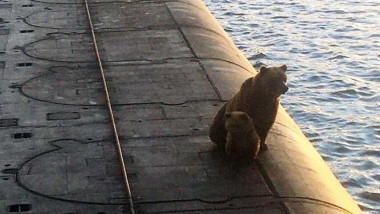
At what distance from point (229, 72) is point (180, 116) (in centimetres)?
368

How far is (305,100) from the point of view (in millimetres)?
22359

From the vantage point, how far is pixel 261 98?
491 inches

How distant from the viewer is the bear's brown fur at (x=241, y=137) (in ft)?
Result: 39.4

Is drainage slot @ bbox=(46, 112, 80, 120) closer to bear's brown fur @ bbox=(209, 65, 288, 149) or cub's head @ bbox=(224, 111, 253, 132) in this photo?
bear's brown fur @ bbox=(209, 65, 288, 149)

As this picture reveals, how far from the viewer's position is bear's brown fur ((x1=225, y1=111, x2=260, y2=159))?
12.0m

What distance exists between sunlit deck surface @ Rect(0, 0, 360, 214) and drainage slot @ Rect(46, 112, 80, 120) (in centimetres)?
3

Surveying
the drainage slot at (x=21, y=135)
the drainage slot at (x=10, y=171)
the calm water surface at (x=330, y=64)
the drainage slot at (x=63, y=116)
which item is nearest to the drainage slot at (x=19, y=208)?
the drainage slot at (x=10, y=171)

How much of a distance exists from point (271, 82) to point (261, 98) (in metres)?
0.27

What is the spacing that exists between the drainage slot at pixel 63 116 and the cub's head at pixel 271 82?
3751 millimetres

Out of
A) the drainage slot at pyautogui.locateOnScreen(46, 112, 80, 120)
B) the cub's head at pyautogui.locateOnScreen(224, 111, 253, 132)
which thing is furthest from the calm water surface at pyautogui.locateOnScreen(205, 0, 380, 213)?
the drainage slot at pyautogui.locateOnScreen(46, 112, 80, 120)

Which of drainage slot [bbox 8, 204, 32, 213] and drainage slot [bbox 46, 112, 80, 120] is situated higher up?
drainage slot [bbox 8, 204, 32, 213]

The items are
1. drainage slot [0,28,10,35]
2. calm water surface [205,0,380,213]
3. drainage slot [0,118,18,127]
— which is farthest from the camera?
drainage slot [0,28,10,35]

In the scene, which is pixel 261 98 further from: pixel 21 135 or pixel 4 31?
pixel 4 31

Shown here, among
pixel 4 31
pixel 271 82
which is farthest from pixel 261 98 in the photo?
pixel 4 31
